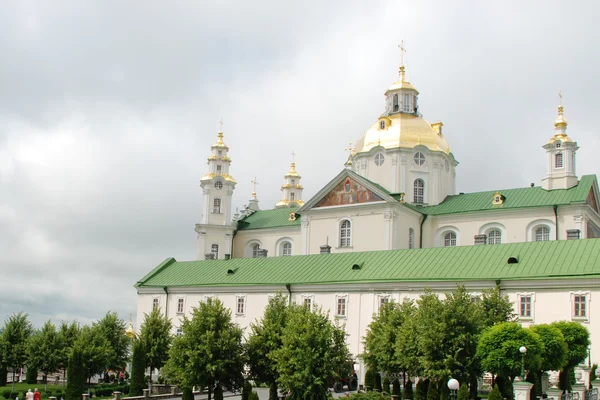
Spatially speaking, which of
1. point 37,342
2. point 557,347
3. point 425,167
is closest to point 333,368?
point 557,347

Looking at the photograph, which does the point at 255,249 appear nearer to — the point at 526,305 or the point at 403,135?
the point at 403,135

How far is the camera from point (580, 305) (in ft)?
120

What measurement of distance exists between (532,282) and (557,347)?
29.3ft

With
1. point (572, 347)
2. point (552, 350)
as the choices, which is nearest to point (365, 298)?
point (572, 347)

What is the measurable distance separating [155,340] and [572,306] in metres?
23.6

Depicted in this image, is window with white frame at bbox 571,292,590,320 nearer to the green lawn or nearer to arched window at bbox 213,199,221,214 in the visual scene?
the green lawn

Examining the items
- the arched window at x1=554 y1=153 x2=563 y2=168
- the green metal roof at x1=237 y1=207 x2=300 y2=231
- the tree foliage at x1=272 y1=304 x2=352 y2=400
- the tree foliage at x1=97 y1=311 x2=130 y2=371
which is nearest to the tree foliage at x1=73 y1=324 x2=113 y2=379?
the tree foliage at x1=97 y1=311 x2=130 y2=371

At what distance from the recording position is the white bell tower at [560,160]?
57031 mm

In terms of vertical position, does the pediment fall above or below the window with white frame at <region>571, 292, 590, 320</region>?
above

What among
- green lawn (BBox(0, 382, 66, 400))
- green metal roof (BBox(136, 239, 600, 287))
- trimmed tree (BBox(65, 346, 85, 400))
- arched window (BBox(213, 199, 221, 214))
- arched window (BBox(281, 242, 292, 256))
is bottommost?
green lawn (BBox(0, 382, 66, 400))

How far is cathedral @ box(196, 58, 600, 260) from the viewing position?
56.4 meters

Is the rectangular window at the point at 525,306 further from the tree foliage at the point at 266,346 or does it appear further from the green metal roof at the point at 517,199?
the green metal roof at the point at 517,199

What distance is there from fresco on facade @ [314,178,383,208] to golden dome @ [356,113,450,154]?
6470 millimetres

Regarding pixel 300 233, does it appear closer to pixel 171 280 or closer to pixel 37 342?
pixel 171 280
